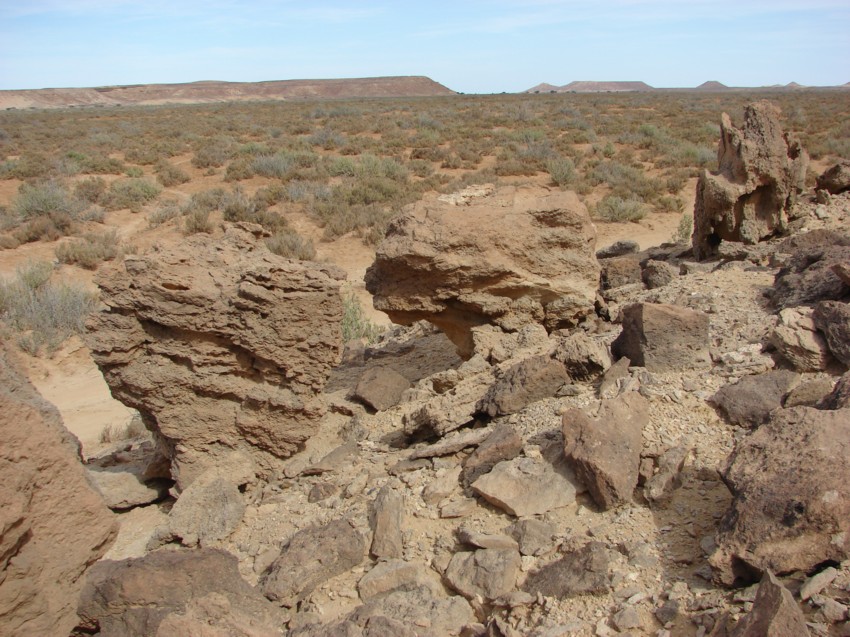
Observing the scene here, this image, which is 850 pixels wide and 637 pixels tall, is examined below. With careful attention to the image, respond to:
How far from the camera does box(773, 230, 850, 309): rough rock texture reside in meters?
4.90

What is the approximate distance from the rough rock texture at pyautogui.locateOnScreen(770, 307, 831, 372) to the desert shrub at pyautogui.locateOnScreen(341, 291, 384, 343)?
502cm

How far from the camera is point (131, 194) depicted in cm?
1570

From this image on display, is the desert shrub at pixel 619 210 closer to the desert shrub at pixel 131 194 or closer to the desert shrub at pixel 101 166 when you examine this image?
the desert shrub at pixel 131 194

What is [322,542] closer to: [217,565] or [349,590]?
[349,590]

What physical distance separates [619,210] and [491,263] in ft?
31.4

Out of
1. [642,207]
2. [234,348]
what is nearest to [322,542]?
[234,348]

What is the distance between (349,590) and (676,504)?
1.64 metres

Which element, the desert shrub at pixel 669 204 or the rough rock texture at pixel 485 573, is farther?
the desert shrub at pixel 669 204

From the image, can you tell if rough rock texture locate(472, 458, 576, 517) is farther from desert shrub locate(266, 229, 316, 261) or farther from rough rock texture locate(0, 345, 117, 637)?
desert shrub locate(266, 229, 316, 261)

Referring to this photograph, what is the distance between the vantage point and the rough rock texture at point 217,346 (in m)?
4.14

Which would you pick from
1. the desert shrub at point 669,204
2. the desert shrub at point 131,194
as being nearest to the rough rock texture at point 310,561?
the desert shrub at point 669,204

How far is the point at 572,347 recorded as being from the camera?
14.9 ft

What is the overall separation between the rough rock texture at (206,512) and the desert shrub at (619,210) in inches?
445

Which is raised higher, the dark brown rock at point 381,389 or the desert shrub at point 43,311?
the dark brown rock at point 381,389
